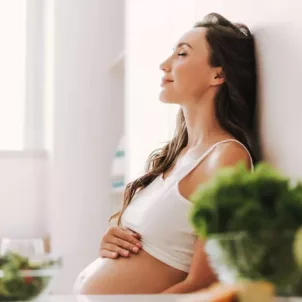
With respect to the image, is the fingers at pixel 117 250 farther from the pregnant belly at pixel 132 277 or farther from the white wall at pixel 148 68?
the white wall at pixel 148 68

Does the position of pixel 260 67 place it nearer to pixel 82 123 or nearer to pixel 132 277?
pixel 132 277

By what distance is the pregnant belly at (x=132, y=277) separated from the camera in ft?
4.53

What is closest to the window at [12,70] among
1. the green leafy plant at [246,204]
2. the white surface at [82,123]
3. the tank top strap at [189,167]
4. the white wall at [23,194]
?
the white wall at [23,194]

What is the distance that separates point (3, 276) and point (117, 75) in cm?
293

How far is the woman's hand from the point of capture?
144 cm

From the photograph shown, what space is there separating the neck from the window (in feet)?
7.95

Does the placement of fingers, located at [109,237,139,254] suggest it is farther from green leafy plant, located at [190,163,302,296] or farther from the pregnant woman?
green leafy plant, located at [190,163,302,296]

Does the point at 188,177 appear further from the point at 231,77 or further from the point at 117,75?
the point at 117,75

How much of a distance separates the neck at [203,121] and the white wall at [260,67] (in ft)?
0.37

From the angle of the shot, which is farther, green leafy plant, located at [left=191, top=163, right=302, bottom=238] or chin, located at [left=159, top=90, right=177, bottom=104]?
chin, located at [left=159, top=90, right=177, bottom=104]

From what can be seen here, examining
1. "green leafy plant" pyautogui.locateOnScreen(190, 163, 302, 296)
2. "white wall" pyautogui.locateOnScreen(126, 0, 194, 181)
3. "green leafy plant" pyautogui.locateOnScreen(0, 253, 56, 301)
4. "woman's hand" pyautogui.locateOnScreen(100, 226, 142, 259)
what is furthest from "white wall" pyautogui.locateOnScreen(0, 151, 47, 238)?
"green leafy plant" pyautogui.locateOnScreen(190, 163, 302, 296)

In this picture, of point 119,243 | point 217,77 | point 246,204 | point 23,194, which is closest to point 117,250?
point 119,243

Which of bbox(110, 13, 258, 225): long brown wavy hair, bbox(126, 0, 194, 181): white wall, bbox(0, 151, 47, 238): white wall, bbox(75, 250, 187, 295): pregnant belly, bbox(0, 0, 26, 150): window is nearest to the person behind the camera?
bbox(75, 250, 187, 295): pregnant belly

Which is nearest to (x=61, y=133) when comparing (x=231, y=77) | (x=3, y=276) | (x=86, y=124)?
(x=86, y=124)
